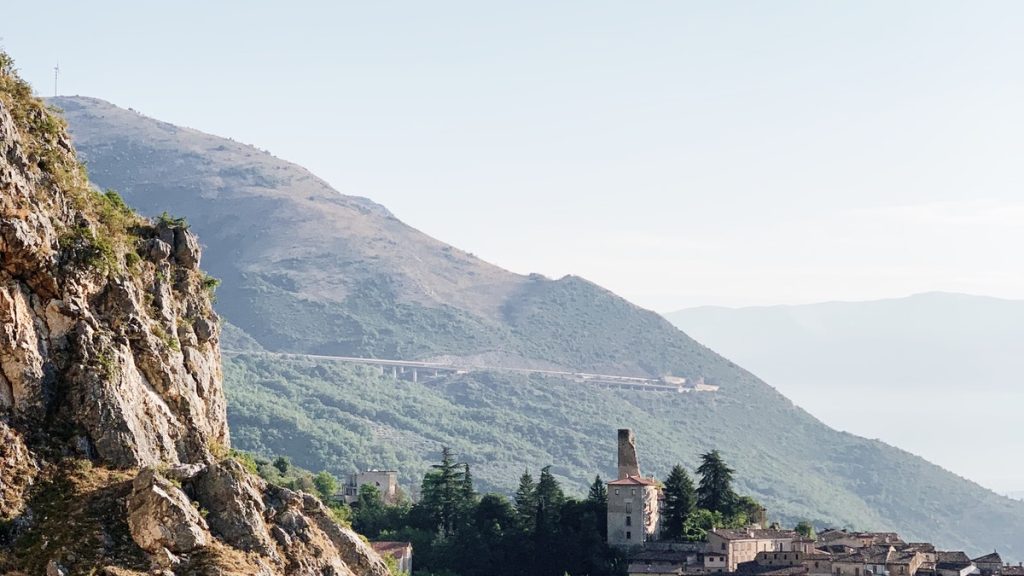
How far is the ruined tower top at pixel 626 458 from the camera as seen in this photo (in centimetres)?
12825

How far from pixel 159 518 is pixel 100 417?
8.57ft

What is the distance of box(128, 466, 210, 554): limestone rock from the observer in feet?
111

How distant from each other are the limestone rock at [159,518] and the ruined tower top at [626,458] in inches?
3585

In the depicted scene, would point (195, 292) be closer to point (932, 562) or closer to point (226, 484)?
point (226, 484)

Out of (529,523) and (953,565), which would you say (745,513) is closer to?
(953,565)

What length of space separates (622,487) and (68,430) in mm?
80837

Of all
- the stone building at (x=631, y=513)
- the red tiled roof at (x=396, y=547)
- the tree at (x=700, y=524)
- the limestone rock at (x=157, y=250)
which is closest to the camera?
the limestone rock at (x=157, y=250)

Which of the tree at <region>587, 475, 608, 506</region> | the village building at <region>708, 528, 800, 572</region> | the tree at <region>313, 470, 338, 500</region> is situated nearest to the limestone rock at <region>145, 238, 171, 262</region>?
the village building at <region>708, 528, 800, 572</region>

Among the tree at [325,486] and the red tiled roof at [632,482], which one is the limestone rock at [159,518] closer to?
the red tiled roof at [632,482]

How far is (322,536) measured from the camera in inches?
1542

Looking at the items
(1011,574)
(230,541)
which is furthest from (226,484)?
(1011,574)

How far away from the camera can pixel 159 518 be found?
33.9 meters

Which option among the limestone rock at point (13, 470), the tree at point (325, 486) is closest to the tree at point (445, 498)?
the tree at point (325, 486)

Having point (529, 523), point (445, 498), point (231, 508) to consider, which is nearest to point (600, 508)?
point (529, 523)
